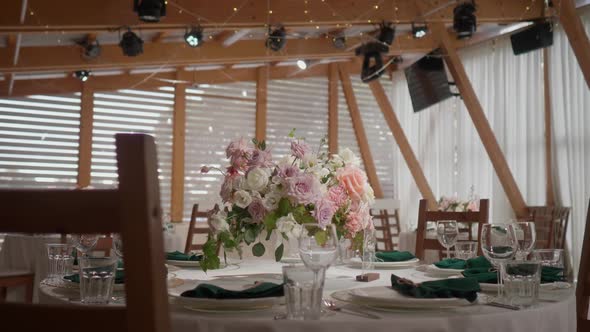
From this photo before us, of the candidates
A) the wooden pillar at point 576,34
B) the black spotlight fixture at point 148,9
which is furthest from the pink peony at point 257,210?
the wooden pillar at point 576,34

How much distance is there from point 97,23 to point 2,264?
2.42m

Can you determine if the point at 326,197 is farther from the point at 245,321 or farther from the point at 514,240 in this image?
the point at 245,321

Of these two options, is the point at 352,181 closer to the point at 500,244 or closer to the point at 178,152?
the point at 500,244

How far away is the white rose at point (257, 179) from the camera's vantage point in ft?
6.45

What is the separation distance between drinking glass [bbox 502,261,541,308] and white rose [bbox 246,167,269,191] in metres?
0.77

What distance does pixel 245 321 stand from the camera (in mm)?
1303

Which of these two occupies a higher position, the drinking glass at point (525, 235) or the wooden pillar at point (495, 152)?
the wooden pillar at point (495, 152)

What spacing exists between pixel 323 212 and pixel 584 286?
96 centimetres

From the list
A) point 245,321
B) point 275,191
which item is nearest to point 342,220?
point 275,191

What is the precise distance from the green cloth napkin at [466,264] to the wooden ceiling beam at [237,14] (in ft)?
15.8

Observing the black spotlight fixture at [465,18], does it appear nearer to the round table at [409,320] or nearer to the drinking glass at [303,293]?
the round table at [409,320]

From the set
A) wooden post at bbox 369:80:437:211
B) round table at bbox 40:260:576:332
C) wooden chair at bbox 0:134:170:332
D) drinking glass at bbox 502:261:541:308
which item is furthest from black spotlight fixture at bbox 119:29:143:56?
wooden chair at bbox 0:134:170:332

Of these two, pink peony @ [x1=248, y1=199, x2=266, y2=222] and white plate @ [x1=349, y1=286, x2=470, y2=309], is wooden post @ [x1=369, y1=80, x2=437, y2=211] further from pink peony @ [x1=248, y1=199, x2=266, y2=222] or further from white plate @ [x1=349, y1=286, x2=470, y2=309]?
white plate @ [x1=349, y1=286, x2=470, y2=309]

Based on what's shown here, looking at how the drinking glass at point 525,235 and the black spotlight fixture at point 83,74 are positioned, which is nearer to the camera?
the drinking glass at point 525,235
